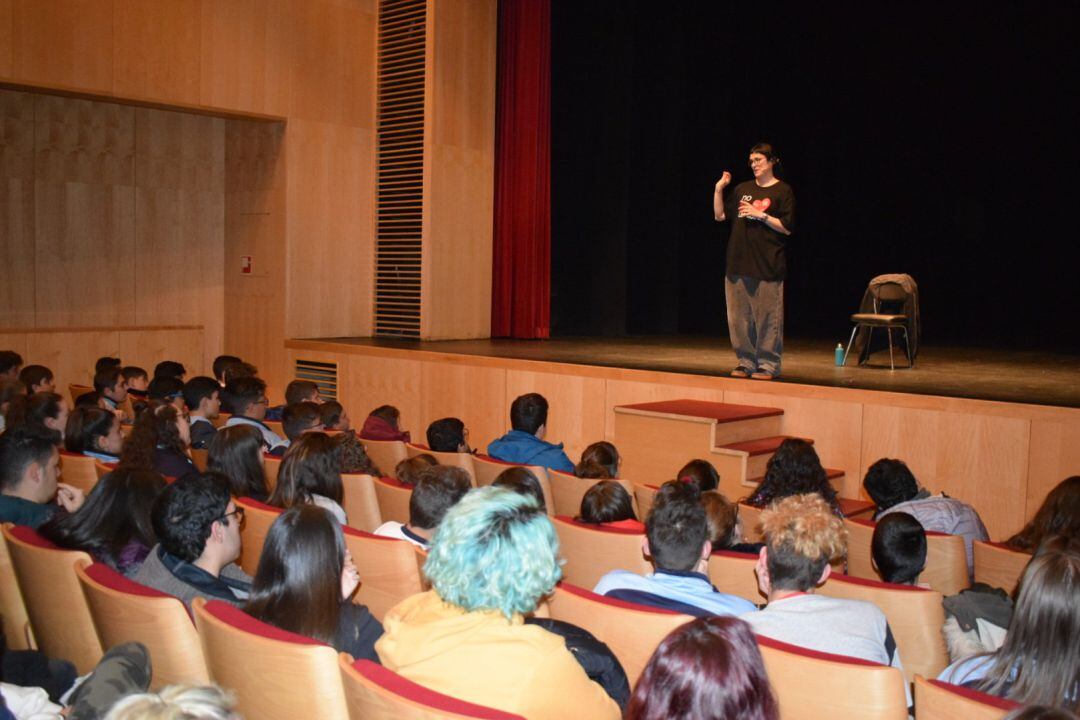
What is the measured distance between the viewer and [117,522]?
2.86 metres

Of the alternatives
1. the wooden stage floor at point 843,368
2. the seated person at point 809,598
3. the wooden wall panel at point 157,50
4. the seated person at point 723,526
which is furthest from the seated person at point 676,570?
the wooden wall panel at point 157,50

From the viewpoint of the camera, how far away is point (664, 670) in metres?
1.48

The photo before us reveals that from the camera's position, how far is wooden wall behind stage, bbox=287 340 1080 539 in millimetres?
5254

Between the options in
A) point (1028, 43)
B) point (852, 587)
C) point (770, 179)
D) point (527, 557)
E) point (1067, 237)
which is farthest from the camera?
point (1067, 237)

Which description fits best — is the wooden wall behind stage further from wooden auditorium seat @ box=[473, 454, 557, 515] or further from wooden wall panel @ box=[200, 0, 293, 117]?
wooden wall panel @ box=[200, 0, 293, 117]

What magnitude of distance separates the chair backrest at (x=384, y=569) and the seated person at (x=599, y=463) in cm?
168

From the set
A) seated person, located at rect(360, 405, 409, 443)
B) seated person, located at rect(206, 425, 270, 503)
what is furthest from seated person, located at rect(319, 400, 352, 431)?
seated person, located at rect(206, 425, 270, 503)

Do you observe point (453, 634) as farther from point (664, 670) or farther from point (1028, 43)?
point (1028, 43)

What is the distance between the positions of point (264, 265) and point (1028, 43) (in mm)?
7872

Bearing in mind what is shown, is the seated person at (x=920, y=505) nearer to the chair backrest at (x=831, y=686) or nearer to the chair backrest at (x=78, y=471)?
the chair backrest at (x=831, y=686)

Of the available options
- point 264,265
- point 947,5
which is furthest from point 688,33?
point 264,265

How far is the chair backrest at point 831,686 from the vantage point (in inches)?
72.6

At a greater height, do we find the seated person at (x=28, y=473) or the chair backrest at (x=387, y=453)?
the seated person at (x=28, y=473)

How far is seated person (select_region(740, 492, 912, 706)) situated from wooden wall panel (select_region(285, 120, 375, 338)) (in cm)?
724
